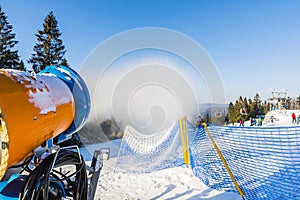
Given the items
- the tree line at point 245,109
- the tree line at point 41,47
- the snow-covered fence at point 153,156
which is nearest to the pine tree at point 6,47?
the tree line at point 41,47

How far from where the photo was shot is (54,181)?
5.86 ft

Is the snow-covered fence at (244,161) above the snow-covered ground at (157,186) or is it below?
above

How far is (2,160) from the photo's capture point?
1.07m

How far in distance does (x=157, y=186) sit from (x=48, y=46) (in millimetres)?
15488

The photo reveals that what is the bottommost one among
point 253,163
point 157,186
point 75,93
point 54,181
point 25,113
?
point 157,186

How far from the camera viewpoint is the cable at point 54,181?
4.84 feet

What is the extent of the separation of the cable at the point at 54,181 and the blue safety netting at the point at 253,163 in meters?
2.41

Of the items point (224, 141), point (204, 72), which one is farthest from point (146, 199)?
point (204, 72)

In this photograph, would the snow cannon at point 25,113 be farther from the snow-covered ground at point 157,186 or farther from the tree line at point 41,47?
the tree line at point 41,47

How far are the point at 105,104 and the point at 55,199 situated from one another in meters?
3.05

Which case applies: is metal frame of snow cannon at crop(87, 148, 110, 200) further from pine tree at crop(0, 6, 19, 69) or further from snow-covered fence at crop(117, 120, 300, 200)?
pine tree at crop(0, 6, 19, 69)

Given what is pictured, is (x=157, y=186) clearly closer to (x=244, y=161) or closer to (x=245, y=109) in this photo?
(x=244, y=161)

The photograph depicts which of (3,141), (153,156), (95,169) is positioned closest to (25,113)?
(3,141)

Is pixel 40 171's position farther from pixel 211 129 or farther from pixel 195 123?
pixel 195 123
